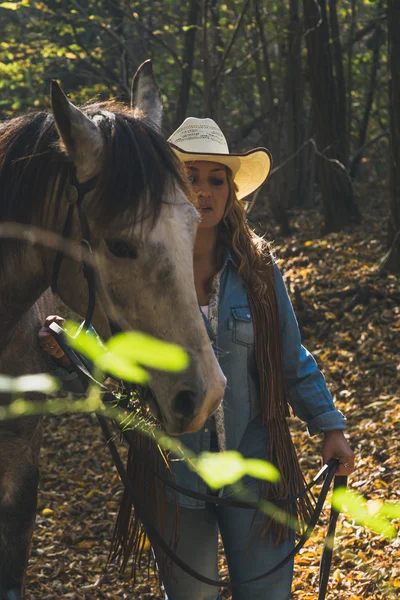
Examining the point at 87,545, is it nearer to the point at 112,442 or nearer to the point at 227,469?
the point at 112,442

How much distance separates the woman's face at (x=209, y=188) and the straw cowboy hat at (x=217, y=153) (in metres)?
0.03

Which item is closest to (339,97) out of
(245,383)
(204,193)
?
(204,193)

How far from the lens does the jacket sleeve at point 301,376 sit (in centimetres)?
292

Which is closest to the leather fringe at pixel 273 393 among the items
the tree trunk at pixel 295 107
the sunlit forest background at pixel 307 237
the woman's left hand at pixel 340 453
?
the woman's left hand at pixel 340 453

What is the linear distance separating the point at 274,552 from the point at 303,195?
34.5 feet

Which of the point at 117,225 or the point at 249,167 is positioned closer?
the point at 117,225

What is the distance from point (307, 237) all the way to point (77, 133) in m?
8.49

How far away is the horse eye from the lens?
7.04 feet

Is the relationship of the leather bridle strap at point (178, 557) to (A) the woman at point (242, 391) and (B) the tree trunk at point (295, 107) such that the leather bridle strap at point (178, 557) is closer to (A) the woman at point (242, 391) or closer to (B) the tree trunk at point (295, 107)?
(A) the woman at point (242, 391)

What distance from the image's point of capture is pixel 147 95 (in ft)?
8.67

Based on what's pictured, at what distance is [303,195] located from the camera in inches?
510

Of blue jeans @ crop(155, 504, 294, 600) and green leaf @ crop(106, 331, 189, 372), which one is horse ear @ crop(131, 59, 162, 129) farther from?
green leaf @ crop(106, 331, 189, 372)

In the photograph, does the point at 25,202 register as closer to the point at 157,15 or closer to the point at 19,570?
the point at 19,570

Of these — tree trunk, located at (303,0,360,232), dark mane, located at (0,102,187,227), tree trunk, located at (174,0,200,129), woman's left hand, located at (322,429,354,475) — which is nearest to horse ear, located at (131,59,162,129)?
dark mane, located at (0,102,187,227)
